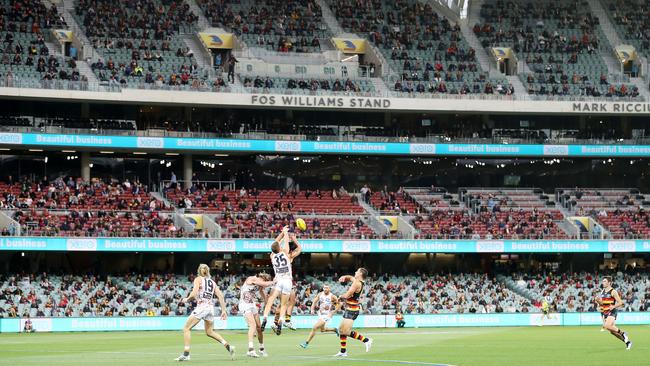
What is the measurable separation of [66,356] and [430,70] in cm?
5206

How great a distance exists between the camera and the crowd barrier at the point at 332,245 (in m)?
60.9

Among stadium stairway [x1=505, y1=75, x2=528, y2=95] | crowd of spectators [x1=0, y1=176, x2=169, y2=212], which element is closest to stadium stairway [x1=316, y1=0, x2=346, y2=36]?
stadium stairway [x1=505, y1=75, x2=528, y2=95]

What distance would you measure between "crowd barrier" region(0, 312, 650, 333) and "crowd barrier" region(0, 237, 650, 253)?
8.43 m

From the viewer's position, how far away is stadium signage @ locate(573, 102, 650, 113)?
245 feet

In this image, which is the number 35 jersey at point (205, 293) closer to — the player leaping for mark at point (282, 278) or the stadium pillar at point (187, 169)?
the player leaping for mark at point (282, 278)

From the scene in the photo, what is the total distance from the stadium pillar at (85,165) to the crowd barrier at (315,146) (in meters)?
2.89

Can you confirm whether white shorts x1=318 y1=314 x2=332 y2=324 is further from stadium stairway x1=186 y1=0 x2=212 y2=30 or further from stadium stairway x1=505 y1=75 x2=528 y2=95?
stadium stairway x1=186 y1=0 x2=212 y2=30

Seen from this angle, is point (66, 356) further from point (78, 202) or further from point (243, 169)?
point (243, 169)

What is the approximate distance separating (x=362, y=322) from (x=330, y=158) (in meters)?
21.5

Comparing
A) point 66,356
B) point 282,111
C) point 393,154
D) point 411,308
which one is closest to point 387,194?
point 393,154

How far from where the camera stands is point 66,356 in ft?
94.6

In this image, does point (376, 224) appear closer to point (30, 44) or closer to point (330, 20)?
point (330, 20)

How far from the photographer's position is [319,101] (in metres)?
71.9

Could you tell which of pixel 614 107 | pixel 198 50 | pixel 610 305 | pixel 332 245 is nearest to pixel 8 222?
pixel 332 245
